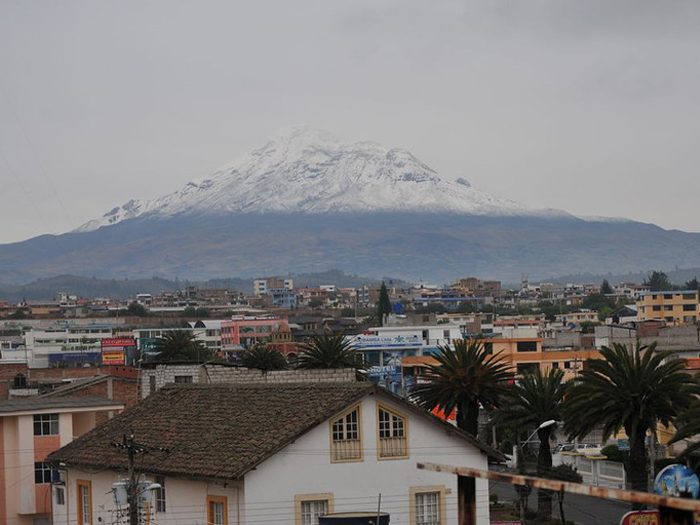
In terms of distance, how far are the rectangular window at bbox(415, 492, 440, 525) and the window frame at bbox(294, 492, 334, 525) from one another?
1.93 meters

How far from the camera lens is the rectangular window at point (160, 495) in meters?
34.5

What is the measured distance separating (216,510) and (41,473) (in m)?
16.2

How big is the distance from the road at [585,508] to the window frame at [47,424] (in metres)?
16.1

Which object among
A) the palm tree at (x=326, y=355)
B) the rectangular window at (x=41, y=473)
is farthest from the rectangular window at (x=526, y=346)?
the rectangular window at (x=41, y=473)

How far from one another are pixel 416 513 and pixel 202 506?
14.5ft

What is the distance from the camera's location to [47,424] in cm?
4866

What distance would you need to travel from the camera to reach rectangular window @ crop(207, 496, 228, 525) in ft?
106

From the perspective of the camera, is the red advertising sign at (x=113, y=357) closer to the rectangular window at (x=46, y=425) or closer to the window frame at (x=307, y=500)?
the rectangular window at (x=46, y=425)

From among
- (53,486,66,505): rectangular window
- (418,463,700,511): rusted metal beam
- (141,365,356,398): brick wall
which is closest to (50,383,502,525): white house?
(53,486,66,505): rectangular window

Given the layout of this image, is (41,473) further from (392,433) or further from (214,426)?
(392,433)

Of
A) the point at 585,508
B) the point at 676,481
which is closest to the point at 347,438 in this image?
the point at 676,481

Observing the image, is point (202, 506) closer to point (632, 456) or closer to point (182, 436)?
point (182, 436)

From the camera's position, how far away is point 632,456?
55312mm

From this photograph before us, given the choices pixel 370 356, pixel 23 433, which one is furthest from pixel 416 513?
pixel 370 356
